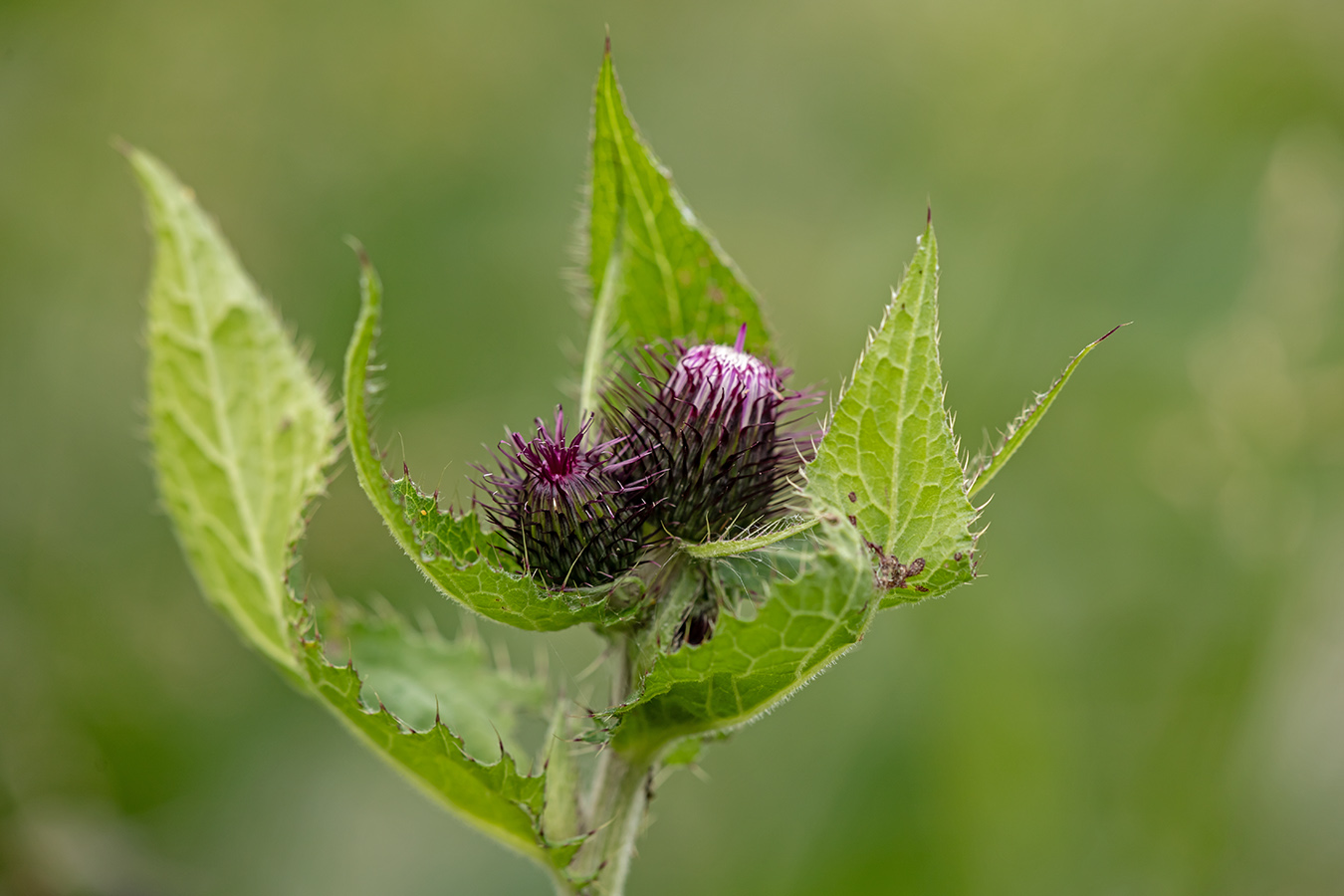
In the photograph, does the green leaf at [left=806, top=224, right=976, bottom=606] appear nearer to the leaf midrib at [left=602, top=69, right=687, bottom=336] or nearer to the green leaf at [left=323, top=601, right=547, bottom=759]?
the leaf midrib at [left=602, top=69, right=687, bottom=336]

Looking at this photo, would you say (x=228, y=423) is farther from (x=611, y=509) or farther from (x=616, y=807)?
(x=616, y=807)

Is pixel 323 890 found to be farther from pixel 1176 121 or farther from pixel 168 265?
pixel 1176 121

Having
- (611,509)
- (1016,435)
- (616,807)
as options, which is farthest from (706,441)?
(616,807)

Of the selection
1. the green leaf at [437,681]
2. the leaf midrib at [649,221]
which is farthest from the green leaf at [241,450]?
the leaf midrib at [649,221]

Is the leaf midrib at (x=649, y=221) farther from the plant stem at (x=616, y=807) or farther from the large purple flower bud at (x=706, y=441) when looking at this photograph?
the plant stem at (x=616, y=807)

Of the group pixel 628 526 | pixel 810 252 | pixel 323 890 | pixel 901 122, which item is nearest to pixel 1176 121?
pixel 901 122

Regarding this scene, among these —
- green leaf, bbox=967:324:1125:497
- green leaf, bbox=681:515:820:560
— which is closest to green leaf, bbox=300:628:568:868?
green leaf, bbox=681:515:820:560
